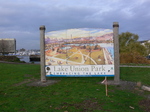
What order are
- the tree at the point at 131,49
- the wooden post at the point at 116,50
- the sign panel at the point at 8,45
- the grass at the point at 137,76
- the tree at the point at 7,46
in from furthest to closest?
the sign panel at the point at 8,45 → the tree at the point at 7,46 → the tree at the point at 131,49 → the grass at the point at 137,76 → the wooden post at the point at 116,50

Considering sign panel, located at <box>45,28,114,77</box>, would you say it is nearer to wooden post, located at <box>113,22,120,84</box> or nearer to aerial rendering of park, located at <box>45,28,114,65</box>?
aerial rendering of park, located at <box>45,28,114,65</box>

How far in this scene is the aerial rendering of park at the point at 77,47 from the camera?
9.82 m

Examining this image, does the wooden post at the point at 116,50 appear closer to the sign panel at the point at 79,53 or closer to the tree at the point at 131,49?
the sign panel at the point at 79,53

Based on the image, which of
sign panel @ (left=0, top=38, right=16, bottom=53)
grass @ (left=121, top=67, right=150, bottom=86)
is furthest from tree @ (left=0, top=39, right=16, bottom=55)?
grass @ (left=121, top=67, right=150, bottom=86)

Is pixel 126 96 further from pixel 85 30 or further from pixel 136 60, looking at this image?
pixel 136 60

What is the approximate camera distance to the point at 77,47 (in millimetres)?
10023

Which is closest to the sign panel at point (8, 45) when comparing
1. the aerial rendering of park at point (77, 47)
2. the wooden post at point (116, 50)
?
the aerial rendering of park at point (77, 47)

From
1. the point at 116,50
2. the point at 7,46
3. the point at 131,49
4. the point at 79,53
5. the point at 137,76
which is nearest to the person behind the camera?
the point at 116,50

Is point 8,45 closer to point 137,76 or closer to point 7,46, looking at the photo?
point 7,46

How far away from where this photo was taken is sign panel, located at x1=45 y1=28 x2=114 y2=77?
9680mm

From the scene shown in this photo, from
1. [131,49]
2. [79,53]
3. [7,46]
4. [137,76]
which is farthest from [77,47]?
[7,46]

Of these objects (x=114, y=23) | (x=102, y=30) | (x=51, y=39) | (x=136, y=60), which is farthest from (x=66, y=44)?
(x=136, y=60)

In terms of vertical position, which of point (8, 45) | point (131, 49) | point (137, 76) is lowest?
point (137, 76)

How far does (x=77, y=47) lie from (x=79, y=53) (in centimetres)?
39
